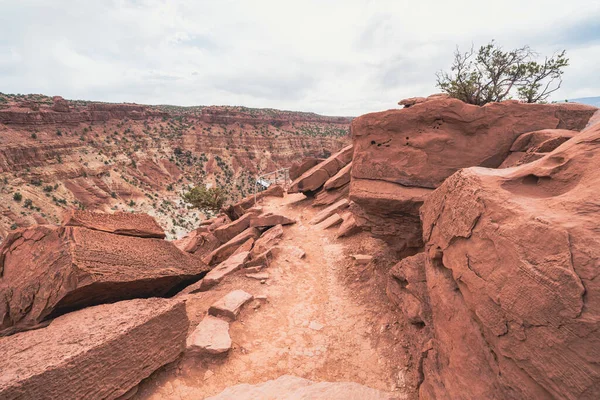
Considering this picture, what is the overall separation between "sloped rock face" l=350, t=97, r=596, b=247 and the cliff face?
27912 millimetres

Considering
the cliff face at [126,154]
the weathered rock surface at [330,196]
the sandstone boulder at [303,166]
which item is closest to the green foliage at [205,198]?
the sandstone boulder at [303,166]

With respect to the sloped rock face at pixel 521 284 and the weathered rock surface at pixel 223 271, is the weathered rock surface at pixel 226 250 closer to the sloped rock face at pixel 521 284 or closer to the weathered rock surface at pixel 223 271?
the weathered rock surface at pixel 223 271

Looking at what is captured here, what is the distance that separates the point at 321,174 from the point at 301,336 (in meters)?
10.0

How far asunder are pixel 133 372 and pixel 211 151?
208 feet

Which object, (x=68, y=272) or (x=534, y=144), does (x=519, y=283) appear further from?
(x=68, y=272)

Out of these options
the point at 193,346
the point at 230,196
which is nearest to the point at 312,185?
the point at 193,346

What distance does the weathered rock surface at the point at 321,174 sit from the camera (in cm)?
1461

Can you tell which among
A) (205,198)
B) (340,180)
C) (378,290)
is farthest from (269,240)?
(205,198)

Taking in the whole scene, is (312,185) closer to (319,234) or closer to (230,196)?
(319,234)

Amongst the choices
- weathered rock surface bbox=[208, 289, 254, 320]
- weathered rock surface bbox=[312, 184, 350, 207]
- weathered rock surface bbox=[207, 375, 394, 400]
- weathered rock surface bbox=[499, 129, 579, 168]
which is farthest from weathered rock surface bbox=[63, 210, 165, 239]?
weathered rock surface bbox=[499, 129, 579, 168]

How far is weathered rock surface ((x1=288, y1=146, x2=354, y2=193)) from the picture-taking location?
14.6 metres

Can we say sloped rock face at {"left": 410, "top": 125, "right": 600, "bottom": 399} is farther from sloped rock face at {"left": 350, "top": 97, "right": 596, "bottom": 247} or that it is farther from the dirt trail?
sloped rock face at {"left": 350, "top": 97, "right": 596, "bottom": 247}

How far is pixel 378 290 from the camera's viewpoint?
652 centimetres

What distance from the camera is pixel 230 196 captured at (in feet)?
182
